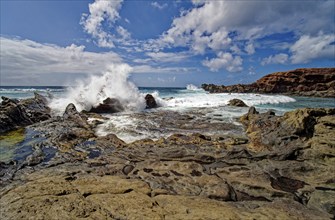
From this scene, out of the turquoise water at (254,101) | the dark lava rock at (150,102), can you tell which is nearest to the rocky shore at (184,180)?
the dark lava rock at (150,102)

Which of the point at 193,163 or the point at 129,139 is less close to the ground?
the point at 193,163

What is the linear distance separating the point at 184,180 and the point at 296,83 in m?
63.9

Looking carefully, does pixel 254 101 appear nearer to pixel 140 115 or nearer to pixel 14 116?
pixel 140 115

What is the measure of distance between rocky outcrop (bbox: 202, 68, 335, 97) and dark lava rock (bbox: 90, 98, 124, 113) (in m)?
46.7

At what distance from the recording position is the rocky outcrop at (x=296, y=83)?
187 ft

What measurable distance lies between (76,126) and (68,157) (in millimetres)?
5451

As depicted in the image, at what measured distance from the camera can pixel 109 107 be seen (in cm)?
2150

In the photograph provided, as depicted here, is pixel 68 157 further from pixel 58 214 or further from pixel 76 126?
pixel 76 126

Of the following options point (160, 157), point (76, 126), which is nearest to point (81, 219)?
point (160, 157)

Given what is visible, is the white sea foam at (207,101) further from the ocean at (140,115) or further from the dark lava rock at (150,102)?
the dark lava rock at (150,102)

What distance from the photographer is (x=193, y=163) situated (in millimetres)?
6152

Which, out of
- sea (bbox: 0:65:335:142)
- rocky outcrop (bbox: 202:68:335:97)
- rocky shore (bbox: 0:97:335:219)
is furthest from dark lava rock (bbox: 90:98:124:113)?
rocky outcrop (bbox: 202:68:335:97)

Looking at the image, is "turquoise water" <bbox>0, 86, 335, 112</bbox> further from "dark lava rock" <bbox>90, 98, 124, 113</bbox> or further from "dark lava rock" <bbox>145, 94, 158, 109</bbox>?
"dark lava rock" <bbox>90, 98, 124, 113</bbox>

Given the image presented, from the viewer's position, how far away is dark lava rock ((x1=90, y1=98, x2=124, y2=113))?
21188mm
